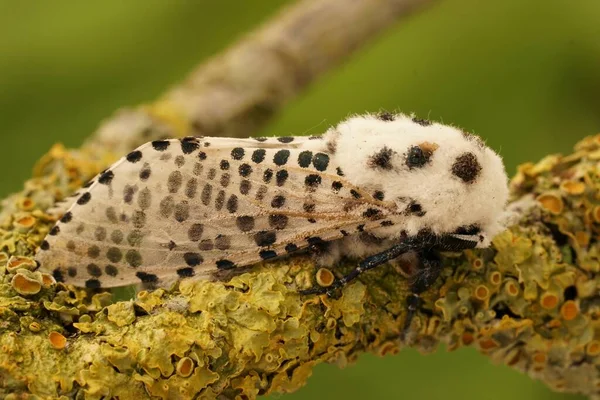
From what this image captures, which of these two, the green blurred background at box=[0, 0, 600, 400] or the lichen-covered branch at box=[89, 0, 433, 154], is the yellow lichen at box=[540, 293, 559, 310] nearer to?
the lichen-covered branch at box=[89, 0, 433, 154]

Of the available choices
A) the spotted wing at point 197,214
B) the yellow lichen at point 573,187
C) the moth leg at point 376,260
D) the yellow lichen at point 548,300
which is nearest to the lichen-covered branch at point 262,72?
the spotted wing at point 197,214

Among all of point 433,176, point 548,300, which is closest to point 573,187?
point 548,300

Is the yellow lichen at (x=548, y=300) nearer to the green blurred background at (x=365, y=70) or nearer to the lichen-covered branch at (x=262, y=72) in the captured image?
the lichen-covered branch at (x=262, y=72)

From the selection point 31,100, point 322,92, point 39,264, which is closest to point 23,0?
point 31,100

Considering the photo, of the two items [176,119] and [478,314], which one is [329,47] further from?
[478,314]

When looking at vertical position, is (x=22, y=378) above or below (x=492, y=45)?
below
